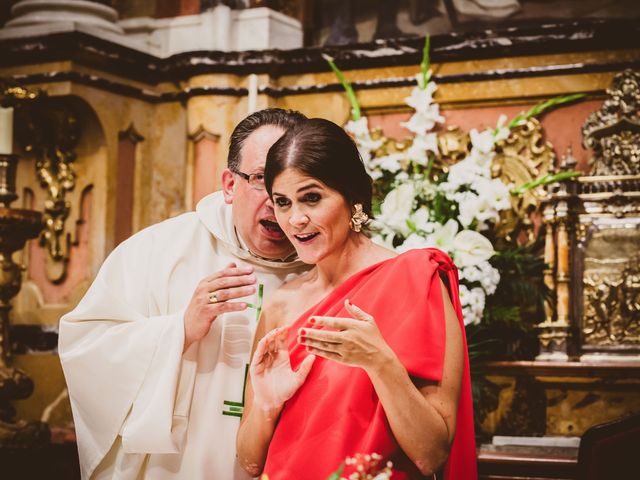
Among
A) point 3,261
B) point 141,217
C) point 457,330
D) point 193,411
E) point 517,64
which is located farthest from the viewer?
point 141,217

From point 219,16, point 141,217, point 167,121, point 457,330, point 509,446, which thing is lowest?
point 509,446

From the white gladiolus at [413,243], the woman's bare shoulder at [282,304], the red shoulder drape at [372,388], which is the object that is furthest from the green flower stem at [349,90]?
the red shoulder drape at [372,388]

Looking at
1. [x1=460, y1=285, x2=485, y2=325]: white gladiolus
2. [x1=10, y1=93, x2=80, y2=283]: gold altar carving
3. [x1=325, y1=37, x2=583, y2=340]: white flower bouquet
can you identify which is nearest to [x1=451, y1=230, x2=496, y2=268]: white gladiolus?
[x1=325, y1=37, x2=583, y2=340]: white flower bouquet

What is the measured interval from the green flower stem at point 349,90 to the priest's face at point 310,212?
7.11 feet

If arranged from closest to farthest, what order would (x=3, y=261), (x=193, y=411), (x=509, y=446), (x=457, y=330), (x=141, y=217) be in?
1. (x=457, y=330)
2. (x=193, y=411)
3. (x=509, y=446)
4. (x=3, y=261)
5. (x=141, y=217)

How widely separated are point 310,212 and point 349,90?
2.28 meters

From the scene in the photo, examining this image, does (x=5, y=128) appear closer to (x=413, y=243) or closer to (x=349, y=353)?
(x=413, y=243)

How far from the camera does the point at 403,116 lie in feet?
15.7

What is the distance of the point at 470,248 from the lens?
3891mm

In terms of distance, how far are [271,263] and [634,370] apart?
165 cm

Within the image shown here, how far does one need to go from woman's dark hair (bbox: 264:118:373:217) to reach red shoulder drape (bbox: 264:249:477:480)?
24 cm

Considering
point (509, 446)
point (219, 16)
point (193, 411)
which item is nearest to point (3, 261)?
point (193, 411)

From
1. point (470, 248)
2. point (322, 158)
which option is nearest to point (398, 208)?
point (470, 248)

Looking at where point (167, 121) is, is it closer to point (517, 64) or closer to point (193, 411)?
point (517, 64)
